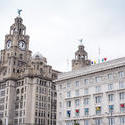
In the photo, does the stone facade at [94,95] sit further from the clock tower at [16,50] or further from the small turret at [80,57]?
the small turret at [80,57]

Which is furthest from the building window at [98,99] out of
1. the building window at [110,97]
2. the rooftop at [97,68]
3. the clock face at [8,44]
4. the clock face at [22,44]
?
the clock face at [8,44]

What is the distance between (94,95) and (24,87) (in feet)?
160

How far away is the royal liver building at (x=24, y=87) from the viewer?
131125mm

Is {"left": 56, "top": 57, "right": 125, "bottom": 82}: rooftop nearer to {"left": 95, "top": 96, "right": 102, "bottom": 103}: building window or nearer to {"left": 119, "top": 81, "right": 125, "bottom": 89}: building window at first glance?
{"left": 119, "top": 81, "right": 125, "bottom": 89}: building window

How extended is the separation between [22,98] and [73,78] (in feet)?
129

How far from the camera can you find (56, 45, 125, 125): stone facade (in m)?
90.6

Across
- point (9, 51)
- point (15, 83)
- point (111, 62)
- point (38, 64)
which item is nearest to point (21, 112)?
point (15, 83)

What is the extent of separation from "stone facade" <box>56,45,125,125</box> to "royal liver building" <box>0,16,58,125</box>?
26447mm

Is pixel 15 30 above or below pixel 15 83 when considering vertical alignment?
above

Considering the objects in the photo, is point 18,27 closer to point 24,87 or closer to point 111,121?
point 24,87

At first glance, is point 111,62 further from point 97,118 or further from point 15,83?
point 15,83

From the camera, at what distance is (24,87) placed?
13475 centimetres

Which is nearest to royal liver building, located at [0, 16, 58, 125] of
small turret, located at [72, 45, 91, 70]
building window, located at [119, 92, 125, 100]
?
small turret, located at [72, 45, 91, 70]

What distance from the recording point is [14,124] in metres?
133
